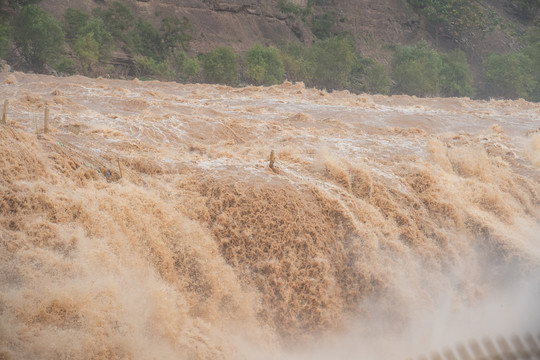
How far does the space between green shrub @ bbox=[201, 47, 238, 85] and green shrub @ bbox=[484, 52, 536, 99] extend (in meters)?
22.0

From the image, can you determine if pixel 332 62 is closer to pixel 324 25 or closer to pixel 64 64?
pixel 324 25

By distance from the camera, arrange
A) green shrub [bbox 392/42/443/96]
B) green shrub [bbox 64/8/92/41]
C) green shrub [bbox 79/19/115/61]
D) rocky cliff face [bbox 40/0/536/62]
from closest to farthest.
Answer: green shrub [bbox 79/19/115/61] → green shrub [bbox 64/8/92/41] → green shrub [bbox 392/42/443/96] → rocky cliff face [bbox 40/0/536/62]

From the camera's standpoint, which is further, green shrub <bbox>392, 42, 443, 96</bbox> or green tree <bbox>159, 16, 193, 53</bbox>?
green shrub <bbox>392, 42, 443, 96</bbox>

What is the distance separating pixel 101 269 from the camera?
559 cm

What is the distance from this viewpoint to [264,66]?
32.7 metres

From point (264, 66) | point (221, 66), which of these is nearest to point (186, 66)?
point (221, 66)

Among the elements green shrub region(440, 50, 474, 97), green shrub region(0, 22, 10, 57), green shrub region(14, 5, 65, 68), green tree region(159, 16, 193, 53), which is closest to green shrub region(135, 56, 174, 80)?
green tree region(159, 16, 193, 53)

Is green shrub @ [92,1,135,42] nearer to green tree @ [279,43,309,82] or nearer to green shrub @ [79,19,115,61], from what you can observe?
green shrub @ [79,19,115,61]

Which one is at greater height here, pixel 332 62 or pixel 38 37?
pixel 38 37

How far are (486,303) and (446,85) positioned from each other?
3569cm

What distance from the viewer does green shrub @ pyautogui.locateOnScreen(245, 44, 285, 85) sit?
106ft

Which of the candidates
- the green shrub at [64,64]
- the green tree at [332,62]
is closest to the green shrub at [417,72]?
the green tree at [332,62]

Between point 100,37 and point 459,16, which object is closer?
point 100,37

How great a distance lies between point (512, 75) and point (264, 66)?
20409 mm
